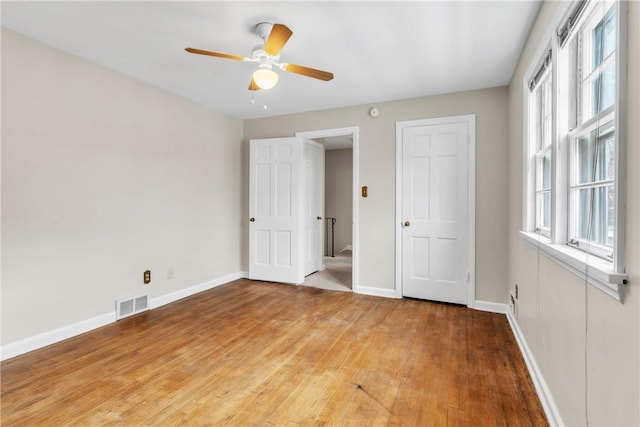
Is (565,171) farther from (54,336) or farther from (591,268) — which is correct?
(54,336)

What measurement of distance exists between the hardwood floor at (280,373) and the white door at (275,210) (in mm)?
1269

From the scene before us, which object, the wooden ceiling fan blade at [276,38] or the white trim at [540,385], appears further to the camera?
the wooden ceiling fan blade at [276,38]

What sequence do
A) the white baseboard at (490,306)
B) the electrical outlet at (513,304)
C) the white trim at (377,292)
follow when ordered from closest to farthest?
the electrical outlet at (513,304) < the white baseboard at (490,306) < the white trim at (377,292)

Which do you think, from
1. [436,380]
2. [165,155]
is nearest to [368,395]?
[436,380]

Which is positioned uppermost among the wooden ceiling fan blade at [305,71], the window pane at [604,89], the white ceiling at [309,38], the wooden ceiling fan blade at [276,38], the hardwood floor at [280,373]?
the white ceiling at [309,38]

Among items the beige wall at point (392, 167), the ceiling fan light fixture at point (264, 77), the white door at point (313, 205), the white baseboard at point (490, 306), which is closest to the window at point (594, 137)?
the ceiling fan light fixture at point (264, 77)

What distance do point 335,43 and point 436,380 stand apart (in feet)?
8.66

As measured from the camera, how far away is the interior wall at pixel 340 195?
7.92 m

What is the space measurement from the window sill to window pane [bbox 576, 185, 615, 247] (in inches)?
3.5

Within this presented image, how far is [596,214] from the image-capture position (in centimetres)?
143

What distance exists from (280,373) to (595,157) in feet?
7.18

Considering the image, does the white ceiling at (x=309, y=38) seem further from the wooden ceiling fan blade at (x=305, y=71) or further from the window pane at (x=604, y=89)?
the window pane at (x=604, y=89)

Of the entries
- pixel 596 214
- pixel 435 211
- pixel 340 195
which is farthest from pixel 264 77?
pixel 340 195

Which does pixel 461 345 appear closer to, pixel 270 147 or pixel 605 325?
pixel 605 325
